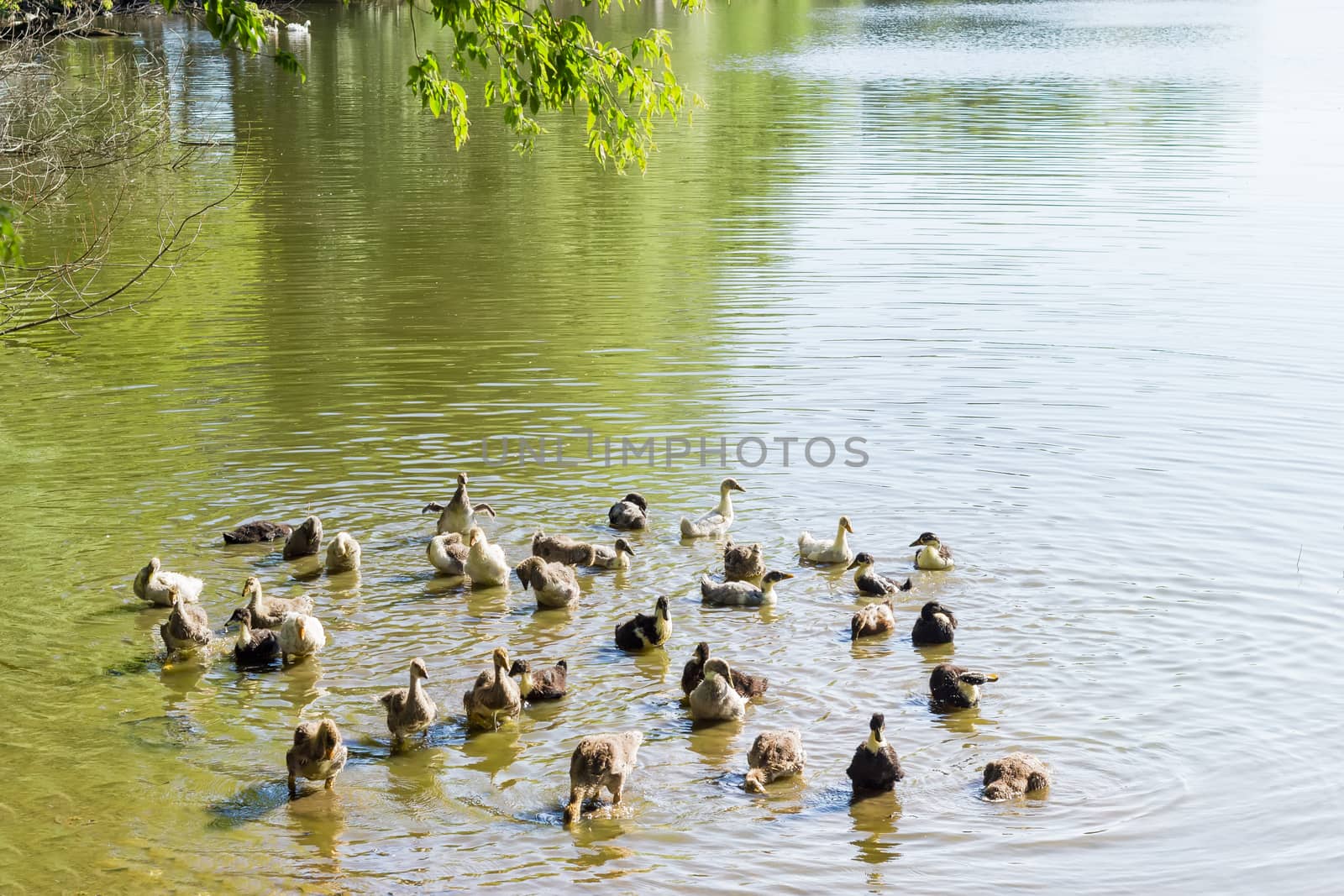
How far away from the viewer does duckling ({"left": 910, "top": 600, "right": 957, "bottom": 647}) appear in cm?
1102

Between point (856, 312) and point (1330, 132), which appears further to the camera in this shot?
point (1330, 132)

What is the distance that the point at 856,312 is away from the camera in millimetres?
22281

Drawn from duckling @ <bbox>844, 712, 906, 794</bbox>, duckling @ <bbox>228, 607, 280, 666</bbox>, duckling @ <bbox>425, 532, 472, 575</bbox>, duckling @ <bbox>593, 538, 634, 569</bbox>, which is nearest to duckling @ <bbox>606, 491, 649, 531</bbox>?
duckling @ <bbox>593, 538, 634, 569</bbox>

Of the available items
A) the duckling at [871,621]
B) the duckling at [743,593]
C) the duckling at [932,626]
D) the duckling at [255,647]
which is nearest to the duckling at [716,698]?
the duckling at [871,621]

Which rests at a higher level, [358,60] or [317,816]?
[358,60]

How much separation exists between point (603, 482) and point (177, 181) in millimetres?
21606

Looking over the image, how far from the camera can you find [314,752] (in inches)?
352

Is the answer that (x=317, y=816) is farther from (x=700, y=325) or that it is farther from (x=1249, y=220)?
(x=1249, y=220)

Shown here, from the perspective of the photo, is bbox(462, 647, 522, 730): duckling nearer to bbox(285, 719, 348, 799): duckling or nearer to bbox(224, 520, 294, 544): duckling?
bbox(285, 719, 348, 799): duckling

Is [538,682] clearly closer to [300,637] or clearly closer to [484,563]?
[300,637]

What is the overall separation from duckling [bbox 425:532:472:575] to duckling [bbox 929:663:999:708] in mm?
4523

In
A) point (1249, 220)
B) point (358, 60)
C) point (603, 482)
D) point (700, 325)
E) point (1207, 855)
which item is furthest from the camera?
point (358, 60)

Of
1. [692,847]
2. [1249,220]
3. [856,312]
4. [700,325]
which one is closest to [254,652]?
[692,847]

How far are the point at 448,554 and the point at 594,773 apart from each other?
4.22m
